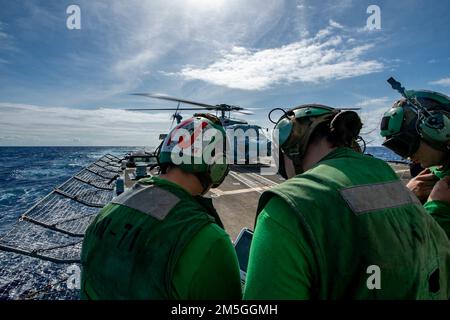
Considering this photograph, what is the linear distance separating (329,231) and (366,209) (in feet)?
0.87

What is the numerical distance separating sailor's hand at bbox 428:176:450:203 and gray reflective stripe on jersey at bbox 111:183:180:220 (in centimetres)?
262

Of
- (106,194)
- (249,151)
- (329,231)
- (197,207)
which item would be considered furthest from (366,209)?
(249,151)

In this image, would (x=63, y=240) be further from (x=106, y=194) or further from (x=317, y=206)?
(x=317, y=206)

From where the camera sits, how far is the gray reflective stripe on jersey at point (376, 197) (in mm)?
1345

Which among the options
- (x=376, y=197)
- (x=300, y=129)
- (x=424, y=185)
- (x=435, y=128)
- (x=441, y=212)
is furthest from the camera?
(x=424, y=185)

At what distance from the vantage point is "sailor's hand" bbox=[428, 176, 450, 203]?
246 cm

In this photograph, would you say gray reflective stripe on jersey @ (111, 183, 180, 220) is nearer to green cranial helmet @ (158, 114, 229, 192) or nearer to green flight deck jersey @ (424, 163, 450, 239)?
→ green cranial helmet @ (158, 114, 229, 192)

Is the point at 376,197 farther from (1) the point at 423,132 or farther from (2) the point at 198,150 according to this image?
(1) the point at 423,132

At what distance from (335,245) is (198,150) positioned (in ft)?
5.36

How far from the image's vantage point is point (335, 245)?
127 cm

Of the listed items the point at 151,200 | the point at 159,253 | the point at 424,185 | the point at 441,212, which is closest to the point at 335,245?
the point at 159,253

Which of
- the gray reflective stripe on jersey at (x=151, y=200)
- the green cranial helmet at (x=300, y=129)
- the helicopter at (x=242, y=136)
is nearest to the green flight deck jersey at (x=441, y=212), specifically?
the green cranial helmet at (x=300, y=129)

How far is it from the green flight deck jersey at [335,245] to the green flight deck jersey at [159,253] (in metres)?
0.44

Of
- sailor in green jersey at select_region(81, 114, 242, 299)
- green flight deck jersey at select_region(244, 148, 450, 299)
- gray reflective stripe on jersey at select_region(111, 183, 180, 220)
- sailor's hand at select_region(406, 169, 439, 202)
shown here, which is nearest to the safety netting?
sailor in green jersey at select_region(81, 114, 242, 299)
